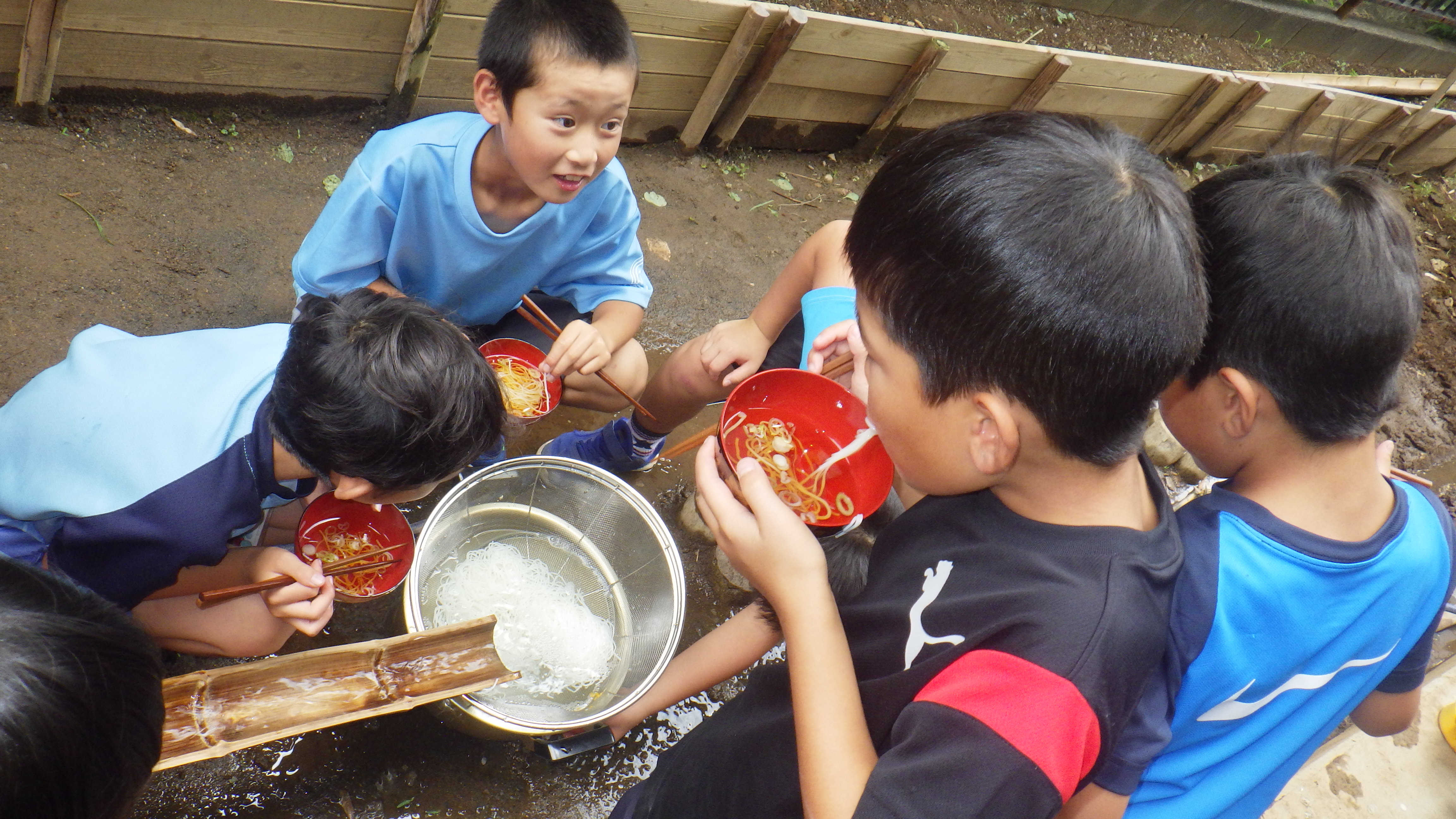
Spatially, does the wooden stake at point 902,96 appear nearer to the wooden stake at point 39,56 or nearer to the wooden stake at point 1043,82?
the wooden stake at point 1043,82

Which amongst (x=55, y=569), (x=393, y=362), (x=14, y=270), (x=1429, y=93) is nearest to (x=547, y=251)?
(x=393, y=362)

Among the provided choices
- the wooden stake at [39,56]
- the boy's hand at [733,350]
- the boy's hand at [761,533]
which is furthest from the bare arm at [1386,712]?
the wooden stake at [39,56]

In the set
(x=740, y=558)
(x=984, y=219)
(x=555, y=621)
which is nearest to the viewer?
(x=984, y=219)

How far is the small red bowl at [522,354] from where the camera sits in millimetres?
2793

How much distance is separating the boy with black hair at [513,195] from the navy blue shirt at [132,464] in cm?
63

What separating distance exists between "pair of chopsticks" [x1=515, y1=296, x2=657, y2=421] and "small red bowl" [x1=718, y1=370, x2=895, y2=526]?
Answer: 0.63 m

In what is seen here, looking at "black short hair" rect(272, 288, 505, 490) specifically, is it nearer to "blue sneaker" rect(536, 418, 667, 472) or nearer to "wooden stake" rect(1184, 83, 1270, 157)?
"blue sneaker" rect(536, 418, 667, 472)

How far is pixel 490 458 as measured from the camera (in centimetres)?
290

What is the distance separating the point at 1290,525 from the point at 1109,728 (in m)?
0.64

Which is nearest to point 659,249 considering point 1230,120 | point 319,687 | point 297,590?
point 297,590

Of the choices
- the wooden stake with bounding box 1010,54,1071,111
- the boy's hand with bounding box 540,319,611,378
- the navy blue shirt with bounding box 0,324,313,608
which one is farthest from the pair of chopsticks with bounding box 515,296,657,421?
the wooden stake with bounding box 1010,54,1071,111

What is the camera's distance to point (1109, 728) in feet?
4.06

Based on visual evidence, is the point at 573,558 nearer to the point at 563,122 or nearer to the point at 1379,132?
the point at 563,122

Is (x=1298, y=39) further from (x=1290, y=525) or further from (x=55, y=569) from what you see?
(x=55, y=569)
